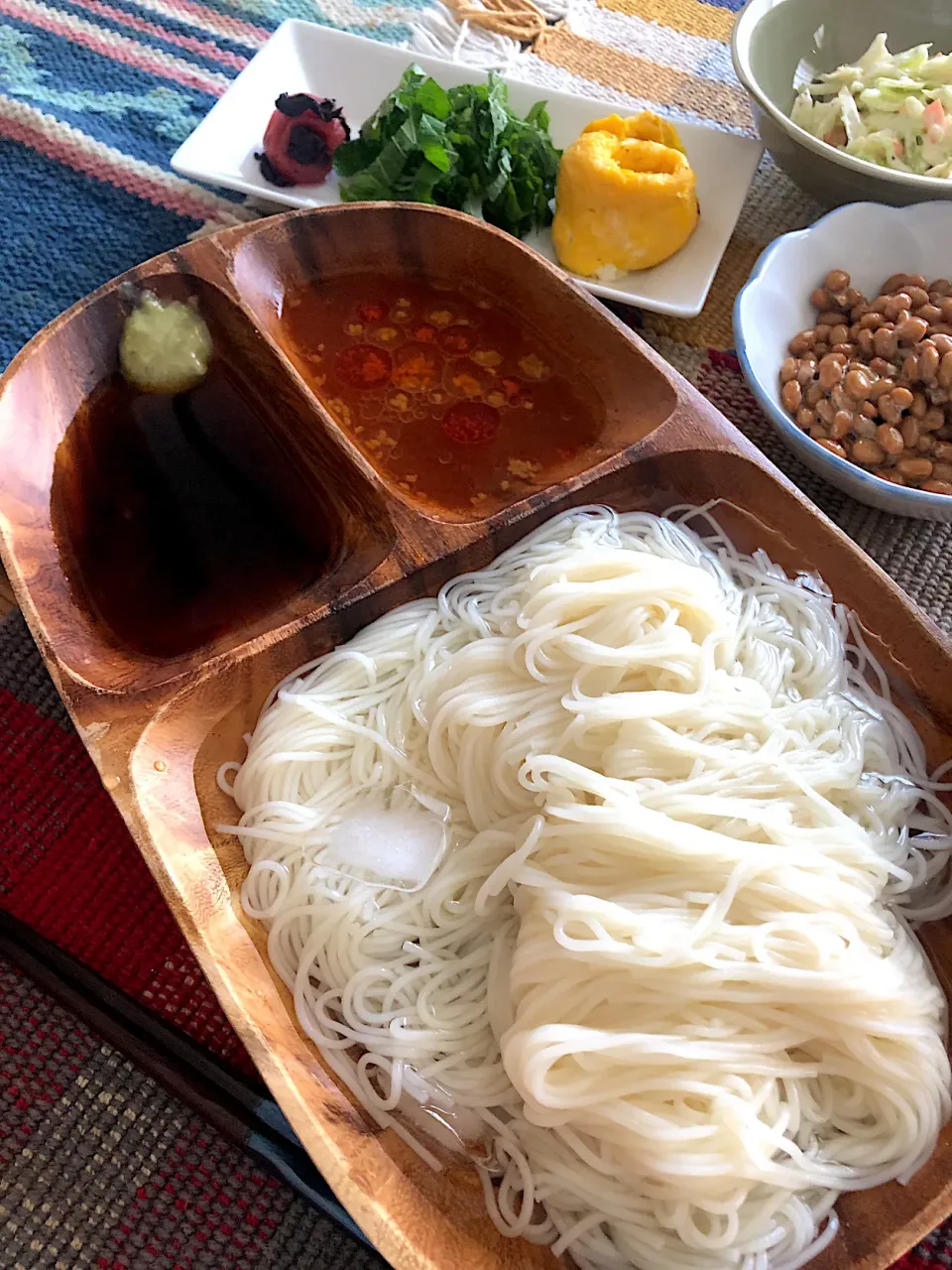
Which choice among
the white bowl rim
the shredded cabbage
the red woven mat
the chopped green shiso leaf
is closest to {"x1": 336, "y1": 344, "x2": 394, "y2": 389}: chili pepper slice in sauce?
the chopped green shiso leaf

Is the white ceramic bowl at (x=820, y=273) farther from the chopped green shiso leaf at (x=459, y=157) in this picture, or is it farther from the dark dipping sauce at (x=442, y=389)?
the chopped green shiso leaf at (x=459, y=157)

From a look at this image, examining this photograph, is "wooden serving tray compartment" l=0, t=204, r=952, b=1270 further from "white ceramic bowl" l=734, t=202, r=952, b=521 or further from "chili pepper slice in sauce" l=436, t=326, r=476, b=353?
"white ceramic bowl" l=734, t=202, r=952, b=521

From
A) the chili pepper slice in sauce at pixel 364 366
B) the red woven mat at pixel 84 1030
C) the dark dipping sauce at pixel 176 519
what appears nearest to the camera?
the red woven mat at pixel 84 1030

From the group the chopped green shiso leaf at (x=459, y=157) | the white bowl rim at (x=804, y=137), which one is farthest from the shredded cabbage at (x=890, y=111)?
the chopped green shiso leaf at (x=459, y=157)

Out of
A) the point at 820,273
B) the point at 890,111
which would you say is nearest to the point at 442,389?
the point at 820,273

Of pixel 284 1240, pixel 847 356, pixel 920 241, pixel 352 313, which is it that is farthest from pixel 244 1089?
pixel 920 241

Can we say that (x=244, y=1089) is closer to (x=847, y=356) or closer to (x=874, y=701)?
(x=874, y=701)
